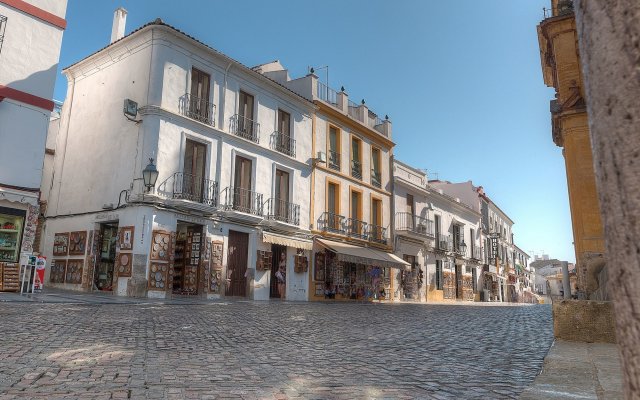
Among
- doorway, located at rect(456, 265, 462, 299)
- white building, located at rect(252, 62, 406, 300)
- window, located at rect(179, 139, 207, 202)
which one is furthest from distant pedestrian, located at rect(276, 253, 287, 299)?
doorway, located at rect(456, 265, 462, 299)

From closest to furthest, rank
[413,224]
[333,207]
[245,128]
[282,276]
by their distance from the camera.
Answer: [245,128] → [282,276] → [333,207] → [413,224]

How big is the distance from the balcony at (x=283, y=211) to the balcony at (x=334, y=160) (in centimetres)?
335

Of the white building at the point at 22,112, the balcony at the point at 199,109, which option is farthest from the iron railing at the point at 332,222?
the white building at the point at 22,112

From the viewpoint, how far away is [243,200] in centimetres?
1692

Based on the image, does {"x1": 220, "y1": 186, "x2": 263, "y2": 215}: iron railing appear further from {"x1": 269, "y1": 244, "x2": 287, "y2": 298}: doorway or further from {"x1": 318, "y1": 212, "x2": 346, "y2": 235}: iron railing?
{"x1": 318, "y1": 212, "x2": 346, "y2": 235}: iron railing

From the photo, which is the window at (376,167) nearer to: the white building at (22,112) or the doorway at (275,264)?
the doorway at (275,264)

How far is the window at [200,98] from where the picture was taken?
51.6ft

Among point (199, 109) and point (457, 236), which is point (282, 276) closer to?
point (199, 109)

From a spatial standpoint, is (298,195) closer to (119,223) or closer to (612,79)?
(119,223)

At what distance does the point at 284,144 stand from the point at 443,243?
1462 centimetres

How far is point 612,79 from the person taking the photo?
28.6 inches

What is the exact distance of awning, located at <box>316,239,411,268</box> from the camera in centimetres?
1906

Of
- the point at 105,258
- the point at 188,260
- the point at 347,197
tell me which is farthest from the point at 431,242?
the point at 105,258

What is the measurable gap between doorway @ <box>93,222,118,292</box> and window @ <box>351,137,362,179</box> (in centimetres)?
1154
